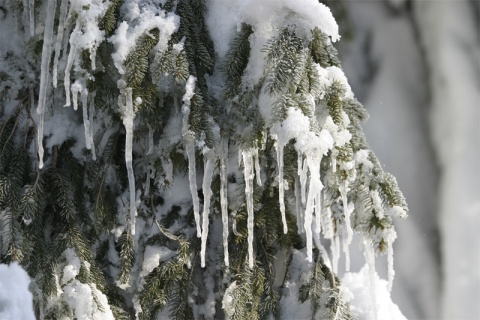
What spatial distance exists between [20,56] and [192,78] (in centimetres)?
75

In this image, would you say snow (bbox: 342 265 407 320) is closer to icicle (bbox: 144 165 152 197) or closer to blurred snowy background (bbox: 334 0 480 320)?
icicle (bbox: 144 165 152 197)

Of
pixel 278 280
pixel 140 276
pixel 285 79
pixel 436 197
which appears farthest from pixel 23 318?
pixel 436 197

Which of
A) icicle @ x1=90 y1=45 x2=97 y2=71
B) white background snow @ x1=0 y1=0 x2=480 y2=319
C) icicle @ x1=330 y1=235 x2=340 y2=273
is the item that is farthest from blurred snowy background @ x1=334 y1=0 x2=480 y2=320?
icicle @ x1=90 y1=45 x2=97 y2=71

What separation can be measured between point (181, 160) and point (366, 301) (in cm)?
95

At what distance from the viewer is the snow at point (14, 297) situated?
4.54 feet

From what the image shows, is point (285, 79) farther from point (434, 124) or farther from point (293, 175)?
point (434, 124)

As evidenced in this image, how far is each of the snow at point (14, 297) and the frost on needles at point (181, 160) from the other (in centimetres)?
42

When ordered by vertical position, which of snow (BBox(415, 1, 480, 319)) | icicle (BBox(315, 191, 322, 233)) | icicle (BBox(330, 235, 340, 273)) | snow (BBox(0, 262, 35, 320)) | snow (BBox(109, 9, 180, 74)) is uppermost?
snow (BBox(415, 1, 480, 319))

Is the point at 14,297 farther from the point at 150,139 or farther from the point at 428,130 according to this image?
the point at 428,130

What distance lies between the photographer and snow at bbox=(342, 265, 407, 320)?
2418 mm

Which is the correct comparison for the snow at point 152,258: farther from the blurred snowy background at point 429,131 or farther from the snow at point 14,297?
the blurred snowy background at point 429,131

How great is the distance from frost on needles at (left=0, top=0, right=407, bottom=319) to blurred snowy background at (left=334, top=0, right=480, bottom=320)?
4.13 feet

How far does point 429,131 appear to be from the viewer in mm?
3557

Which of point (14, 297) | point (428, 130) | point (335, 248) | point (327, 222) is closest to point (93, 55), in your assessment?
point (14, 297)
